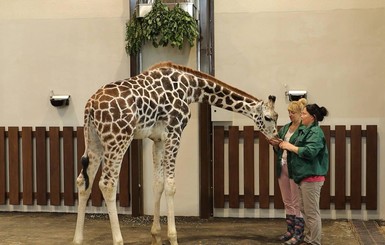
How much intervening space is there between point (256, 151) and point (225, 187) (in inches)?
23.8

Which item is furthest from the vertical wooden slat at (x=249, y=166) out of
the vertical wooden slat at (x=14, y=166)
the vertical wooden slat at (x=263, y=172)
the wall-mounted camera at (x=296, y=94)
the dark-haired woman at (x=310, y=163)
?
the vertical wooden slat at (x=14, y=166)

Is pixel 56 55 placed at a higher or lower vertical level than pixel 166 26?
lower

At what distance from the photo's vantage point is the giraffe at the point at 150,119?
4.31 meters

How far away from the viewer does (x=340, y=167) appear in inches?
241

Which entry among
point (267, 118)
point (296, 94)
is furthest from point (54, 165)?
point (296, 94)

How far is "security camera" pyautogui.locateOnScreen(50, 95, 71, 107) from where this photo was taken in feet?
21.0

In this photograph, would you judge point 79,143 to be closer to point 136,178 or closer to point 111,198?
point 136,178

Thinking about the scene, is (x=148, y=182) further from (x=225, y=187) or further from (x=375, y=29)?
(x=375, y=29)

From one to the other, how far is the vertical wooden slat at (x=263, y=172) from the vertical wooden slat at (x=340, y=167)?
84 cm

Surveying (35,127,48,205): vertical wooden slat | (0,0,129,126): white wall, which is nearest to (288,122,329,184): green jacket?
(0,0,129,126): white wall

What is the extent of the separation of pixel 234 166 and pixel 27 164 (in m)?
2.71

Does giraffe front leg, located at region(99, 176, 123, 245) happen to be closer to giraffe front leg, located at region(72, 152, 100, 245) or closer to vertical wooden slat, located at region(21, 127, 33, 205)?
giraffe front leg, located at region(72, 152, 100, 245)

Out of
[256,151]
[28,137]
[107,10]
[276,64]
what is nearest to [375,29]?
[276,64]

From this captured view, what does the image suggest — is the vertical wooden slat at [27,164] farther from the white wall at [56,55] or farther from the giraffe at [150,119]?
the giraffe at [150,119]
